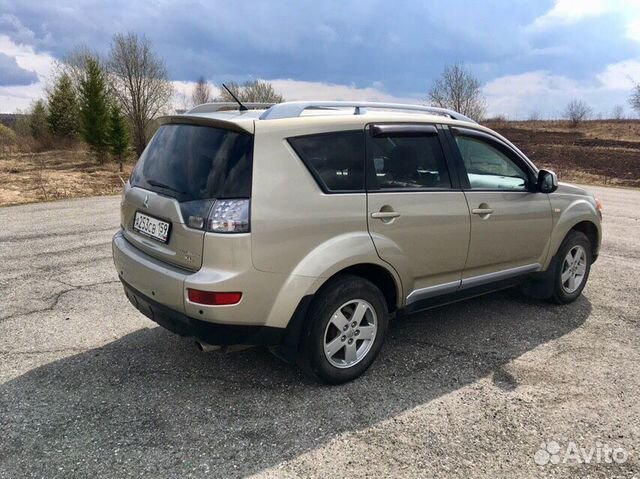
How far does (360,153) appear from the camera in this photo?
3.24 meters

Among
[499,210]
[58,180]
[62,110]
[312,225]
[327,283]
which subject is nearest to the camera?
[312,225]

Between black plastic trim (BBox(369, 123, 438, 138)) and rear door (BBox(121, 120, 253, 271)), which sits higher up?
black plastic trim (BBox(369, 123, 438, 138))

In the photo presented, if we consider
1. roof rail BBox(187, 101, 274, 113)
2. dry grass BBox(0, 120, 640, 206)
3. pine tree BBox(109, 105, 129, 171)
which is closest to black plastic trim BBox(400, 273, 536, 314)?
roof rail BBox(187, 101, 274, 113)

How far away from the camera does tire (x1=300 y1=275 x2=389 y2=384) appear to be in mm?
3029

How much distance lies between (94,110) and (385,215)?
32991mm

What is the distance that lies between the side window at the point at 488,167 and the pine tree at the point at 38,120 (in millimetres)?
48361

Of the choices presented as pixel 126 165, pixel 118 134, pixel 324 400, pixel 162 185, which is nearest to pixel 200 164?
pixel 162 185

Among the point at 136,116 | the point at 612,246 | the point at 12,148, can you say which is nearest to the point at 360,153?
the point at 612,246

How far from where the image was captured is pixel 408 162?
3.52 metres

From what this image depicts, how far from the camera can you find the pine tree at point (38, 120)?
44.2 metres

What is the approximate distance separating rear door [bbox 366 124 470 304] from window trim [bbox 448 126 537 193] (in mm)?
140

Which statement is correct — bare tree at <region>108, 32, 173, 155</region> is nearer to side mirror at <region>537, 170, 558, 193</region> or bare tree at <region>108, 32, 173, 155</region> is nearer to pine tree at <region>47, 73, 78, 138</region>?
pine tree at <region>47, 73, 78, 138</region>

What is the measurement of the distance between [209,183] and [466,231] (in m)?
2.06

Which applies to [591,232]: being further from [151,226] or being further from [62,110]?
[62,110]
